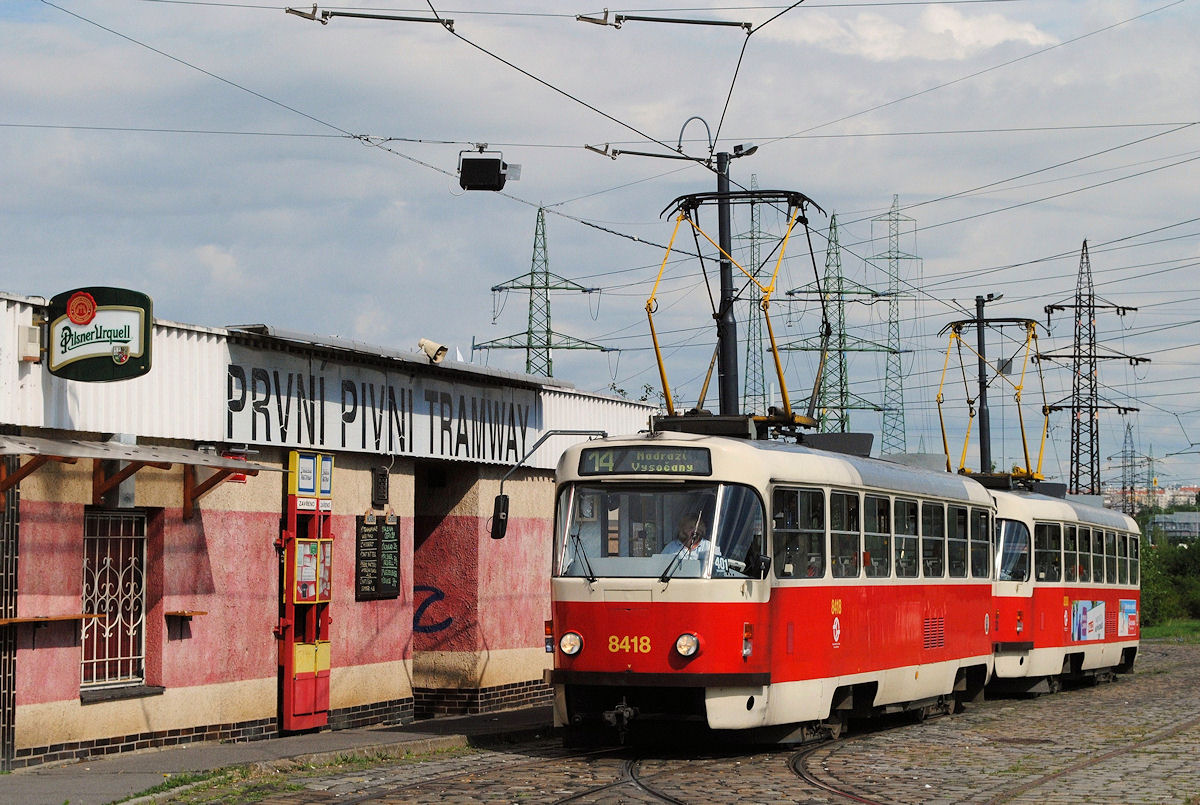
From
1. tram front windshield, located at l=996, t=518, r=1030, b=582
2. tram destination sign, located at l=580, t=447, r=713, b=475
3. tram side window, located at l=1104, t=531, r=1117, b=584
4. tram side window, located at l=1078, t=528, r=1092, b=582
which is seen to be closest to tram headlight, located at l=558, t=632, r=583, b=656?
tram destination sign, located at l=580, t=447, r=713, b=475

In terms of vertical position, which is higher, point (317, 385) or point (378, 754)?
point (317, 385)

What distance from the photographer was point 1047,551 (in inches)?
1009

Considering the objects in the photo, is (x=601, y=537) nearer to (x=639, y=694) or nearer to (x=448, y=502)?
(x=639, y=694)

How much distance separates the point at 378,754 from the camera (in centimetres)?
1488

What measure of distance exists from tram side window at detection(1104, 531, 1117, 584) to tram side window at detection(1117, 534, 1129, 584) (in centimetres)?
37

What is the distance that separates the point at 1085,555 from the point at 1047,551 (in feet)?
8.00

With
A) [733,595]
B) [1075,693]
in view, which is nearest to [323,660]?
[733,595]

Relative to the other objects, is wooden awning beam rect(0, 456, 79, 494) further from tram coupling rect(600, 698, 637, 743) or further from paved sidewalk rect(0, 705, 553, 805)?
tram coupling rect(600, 698, 637, 743)

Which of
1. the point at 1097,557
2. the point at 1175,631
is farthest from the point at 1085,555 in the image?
the point at 1175,631

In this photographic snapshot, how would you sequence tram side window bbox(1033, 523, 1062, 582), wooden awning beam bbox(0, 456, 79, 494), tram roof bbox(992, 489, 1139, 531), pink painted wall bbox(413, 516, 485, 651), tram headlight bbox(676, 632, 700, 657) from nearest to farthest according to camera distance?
1. wooden awning beam bbox(0, 456, 79, 494)
2. tram headlight bbox(676, 632, 700, 657)
3. pink painted wall bbox(413, 516, 485, 651)
4. tram roof bbox(992, 489, 1139, 531)
5. tram side window bbox(1033, 523, 1062, 582)

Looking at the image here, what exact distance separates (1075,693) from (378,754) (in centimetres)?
1532

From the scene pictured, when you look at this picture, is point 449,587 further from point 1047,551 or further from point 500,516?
point 1047,551

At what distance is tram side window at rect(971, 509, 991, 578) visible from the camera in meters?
21.3

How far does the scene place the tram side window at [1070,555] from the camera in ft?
86.8
